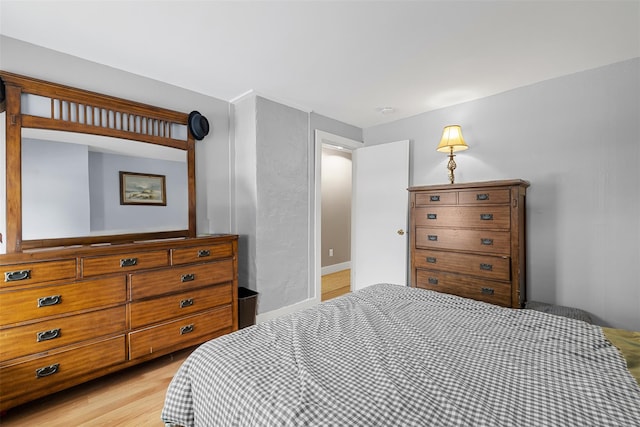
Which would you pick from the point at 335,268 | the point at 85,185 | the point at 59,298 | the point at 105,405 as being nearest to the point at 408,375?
the point at 105,405

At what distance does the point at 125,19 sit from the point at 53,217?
56.6 inches

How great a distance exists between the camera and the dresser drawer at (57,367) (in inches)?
64.0

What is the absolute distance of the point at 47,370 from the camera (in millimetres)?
1734

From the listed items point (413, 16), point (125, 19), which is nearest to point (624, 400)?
point (413, 16)

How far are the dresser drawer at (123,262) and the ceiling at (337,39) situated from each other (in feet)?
4.95

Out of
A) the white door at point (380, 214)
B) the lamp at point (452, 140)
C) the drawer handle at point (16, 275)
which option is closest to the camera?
the drawer handle at point (16, 275)

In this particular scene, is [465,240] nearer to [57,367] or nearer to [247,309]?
[247,309]

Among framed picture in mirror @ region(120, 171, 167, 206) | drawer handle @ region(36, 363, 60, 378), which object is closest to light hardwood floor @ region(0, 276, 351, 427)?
drawer handle @ region(36, 363, 60, 378)

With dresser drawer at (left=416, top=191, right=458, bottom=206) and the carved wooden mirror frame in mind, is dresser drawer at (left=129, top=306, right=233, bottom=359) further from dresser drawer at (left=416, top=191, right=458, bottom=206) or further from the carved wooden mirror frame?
dresser drawer at (left=416, top=191, right=458, bottom=206)

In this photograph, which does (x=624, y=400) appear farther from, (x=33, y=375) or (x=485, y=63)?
(x=33, y=375)

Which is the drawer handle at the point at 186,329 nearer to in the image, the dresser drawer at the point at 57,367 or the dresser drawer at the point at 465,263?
the dresser drawer at the point at 57,367

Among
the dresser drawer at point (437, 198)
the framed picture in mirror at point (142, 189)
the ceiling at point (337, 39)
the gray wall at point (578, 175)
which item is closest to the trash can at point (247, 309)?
the framed picture in mirror at point (142, 189)

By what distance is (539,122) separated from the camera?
106 inches

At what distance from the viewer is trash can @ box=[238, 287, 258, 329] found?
8.97 ft
